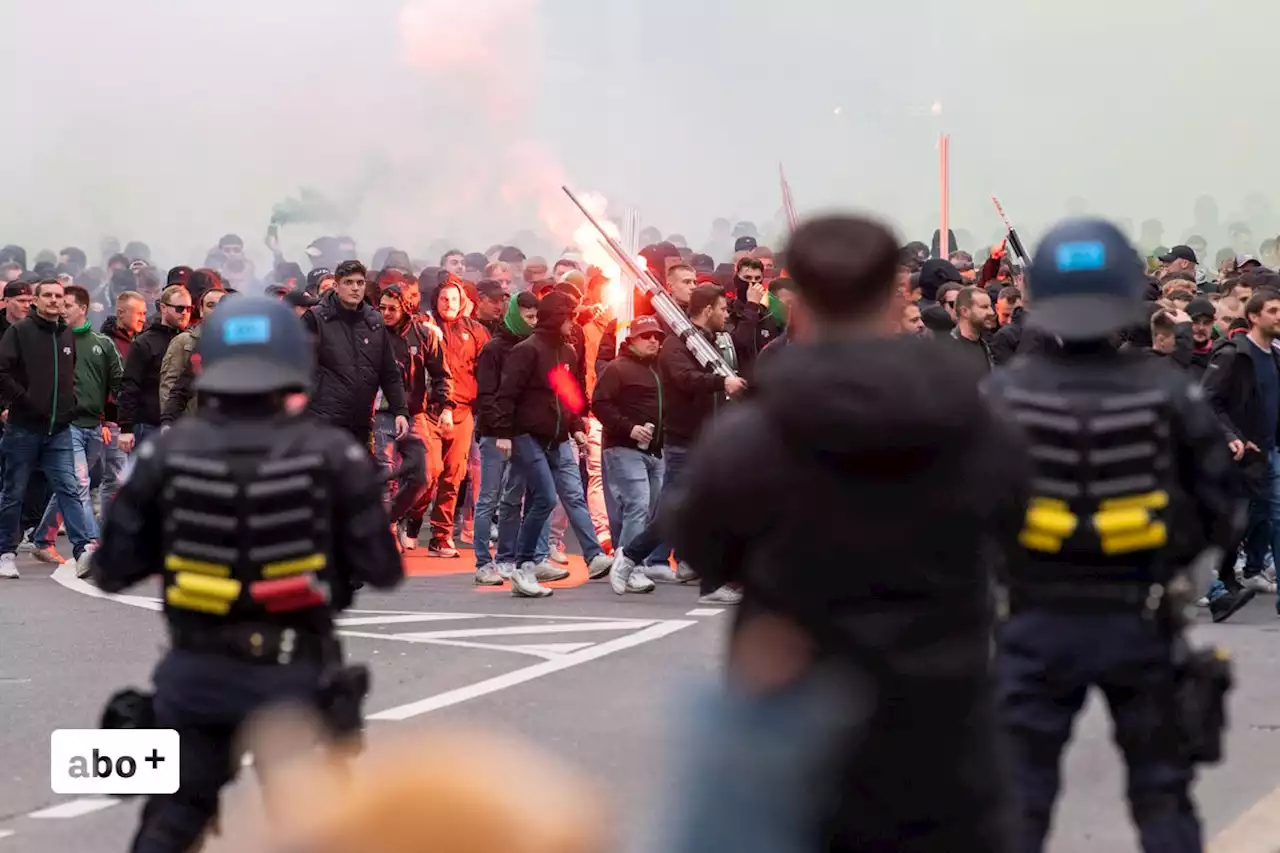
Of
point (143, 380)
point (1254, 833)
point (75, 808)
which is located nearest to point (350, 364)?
point (143, 380)

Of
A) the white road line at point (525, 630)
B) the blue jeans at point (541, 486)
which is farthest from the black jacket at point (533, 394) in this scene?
the white road line at point (525, 630)

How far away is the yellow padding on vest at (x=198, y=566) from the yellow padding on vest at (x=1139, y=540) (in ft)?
6.77

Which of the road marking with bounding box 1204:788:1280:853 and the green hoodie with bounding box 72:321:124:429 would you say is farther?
the green hoodie with bounding box 72:321:124:429

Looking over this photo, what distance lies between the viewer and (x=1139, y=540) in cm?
490

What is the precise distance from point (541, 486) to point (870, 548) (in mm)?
9872

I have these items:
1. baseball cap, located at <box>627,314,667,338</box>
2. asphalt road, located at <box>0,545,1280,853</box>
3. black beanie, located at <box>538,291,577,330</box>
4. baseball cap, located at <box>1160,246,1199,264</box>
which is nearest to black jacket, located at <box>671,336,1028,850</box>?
asphalt road, located at <box>0,545,1280,853</box>

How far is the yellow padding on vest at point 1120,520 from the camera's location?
4891 mm

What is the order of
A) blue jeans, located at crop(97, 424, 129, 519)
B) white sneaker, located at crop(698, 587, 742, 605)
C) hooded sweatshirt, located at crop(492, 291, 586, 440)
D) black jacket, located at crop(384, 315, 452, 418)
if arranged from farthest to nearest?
blue jeans, located at crop(97, 424, 129, 519), black jacket, located at crop(384, 315, 452, 418), hooded sweatshirt, located at crop(492, 291, 586, 440), white sneaker, located at crop(698, 587, 742, 605)

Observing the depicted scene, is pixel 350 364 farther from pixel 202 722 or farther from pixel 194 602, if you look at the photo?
pixel 202 722

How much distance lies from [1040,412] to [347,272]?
8385mm

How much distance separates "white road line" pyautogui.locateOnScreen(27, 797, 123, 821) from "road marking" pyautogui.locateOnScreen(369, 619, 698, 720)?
1.65 meters

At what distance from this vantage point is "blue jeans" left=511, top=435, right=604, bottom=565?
13141mm

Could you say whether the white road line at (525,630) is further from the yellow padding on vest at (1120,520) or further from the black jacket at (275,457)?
the yellow padding on vest at (1120,520)

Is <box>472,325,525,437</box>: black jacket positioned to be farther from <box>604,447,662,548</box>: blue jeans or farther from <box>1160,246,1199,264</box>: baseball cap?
<box>1160,246,1199,264</box>: baseball cap
